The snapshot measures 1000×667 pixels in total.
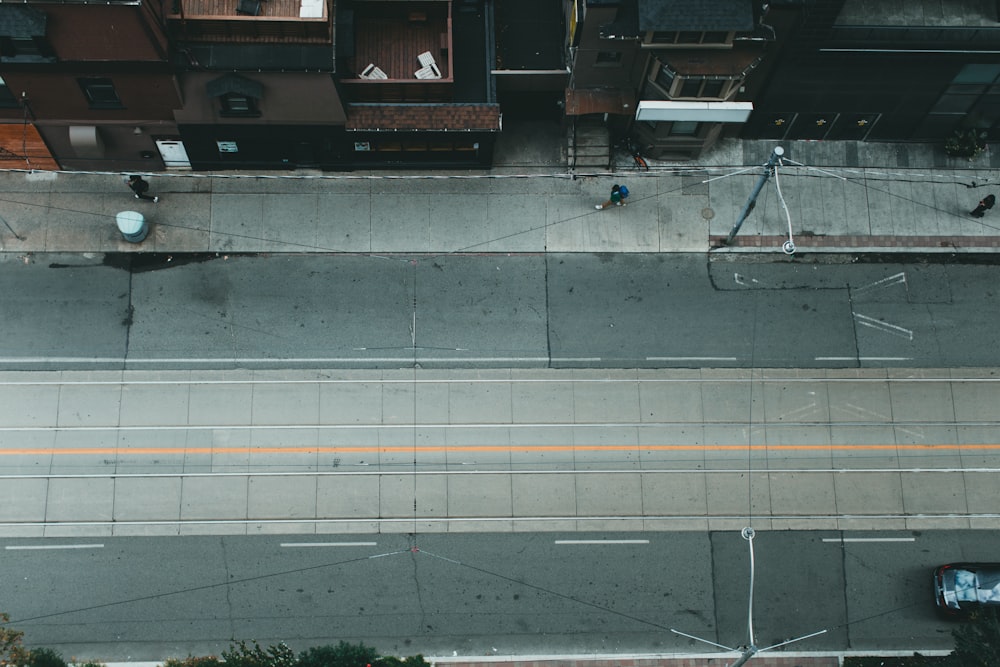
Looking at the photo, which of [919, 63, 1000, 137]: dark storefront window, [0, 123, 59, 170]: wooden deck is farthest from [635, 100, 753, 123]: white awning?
[0, 123, 59, 170]: wooden deck

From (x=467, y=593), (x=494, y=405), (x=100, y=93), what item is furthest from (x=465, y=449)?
(x=100, y=93)

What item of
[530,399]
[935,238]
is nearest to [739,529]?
[530,399]

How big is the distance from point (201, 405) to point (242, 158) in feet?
34.6

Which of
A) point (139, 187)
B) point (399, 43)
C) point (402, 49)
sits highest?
point (399, 43)

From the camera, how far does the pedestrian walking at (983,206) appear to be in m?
35.9

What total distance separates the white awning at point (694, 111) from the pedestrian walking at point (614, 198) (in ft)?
10.3

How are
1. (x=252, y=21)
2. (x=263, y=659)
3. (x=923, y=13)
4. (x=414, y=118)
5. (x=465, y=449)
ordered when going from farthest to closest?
(x=465, y=449), (x=414, y=118), (x=923, y=13), (x=252, y=21), (x=263, y=659)

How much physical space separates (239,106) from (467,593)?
816 inches

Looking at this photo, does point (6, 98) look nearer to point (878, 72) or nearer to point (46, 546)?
point (46, 546)

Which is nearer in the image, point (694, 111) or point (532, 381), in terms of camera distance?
point (694, 111)

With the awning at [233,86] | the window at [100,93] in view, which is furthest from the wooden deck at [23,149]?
the awning at [233,86]

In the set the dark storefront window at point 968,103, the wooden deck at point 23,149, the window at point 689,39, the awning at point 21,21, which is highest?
the window at point 689,39

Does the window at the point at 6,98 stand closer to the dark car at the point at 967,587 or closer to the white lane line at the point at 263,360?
the white lane line at the point at 263,360

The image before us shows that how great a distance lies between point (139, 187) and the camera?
34781 millimetres
